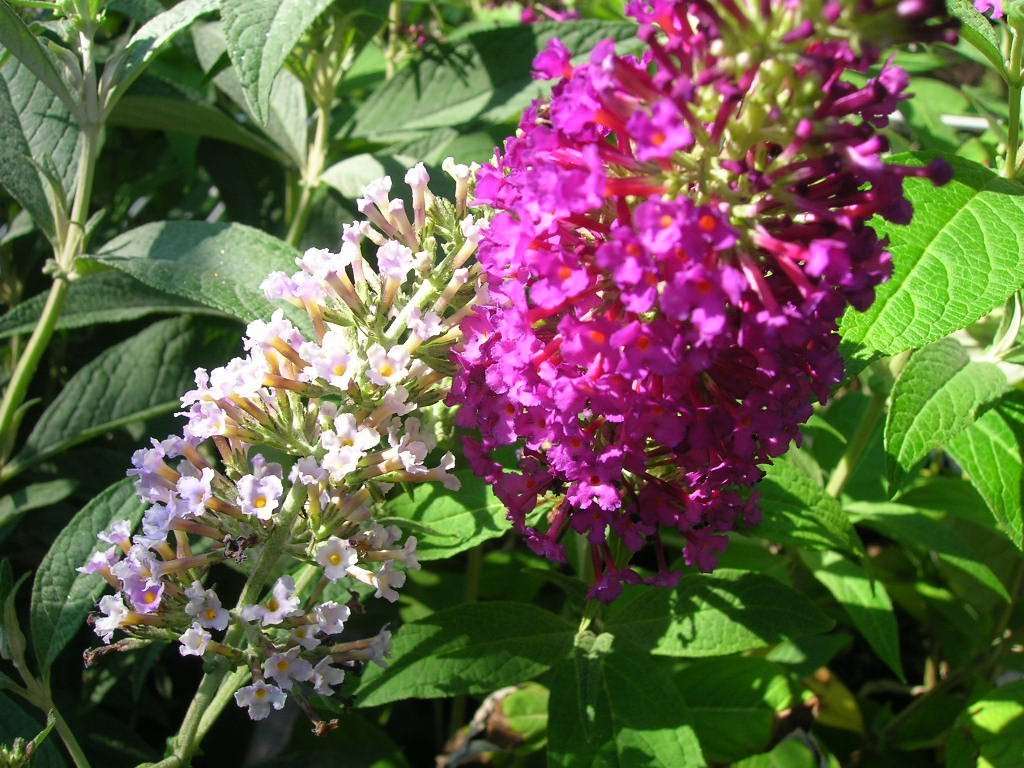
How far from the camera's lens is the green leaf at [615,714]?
66.6 inches

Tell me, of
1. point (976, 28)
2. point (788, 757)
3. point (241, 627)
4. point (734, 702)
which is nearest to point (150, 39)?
point (241, 627)

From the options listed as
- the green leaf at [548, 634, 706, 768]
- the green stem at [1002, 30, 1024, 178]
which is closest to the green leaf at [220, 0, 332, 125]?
the green leaf at [548, 634, 706, 768]

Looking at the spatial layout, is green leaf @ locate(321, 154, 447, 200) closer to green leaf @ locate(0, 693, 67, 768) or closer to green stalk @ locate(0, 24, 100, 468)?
green stalk @ locate(0, 24, 100, 468)

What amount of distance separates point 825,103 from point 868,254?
192 millimetres

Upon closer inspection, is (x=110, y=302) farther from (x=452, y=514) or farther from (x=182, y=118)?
(x=452, y=514)

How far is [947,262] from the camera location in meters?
1.52

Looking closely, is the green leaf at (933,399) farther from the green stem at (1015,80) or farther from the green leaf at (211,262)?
the green leaf at (211,262)

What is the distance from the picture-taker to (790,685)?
6.88ft

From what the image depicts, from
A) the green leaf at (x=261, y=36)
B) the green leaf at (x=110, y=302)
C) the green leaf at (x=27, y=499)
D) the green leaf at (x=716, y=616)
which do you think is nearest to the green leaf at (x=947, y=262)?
the green leaf at (x=716, y=616)

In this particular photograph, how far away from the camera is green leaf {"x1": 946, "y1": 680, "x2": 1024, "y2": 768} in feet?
6.47

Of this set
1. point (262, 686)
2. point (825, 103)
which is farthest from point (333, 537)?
point (825, 103)

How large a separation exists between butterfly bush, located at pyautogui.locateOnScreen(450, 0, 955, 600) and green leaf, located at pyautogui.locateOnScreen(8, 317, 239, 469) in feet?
3.54

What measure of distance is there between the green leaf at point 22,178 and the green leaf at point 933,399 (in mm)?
1617

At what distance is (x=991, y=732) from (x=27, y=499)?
6.76ft
